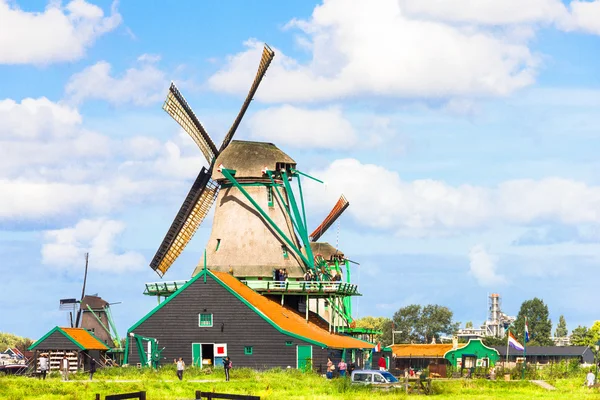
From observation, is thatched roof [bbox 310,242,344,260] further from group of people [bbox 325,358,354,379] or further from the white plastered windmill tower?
group of people [bbox 325,358,354,379]

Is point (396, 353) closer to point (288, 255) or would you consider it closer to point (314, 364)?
point (288, 255)

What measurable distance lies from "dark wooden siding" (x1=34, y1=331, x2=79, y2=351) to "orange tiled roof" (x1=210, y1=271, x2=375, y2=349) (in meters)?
12.7

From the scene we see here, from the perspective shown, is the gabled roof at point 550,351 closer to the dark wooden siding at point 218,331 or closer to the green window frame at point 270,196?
the green window frame at point 270,196

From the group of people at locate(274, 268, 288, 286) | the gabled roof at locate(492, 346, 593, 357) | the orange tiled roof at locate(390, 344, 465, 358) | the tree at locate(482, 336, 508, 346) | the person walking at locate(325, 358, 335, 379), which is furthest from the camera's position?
the tree at locate(482, 336, 508, 346)

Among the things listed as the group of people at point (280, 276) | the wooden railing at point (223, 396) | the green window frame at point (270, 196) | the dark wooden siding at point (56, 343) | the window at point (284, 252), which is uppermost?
the green window frame at point (270, 196)

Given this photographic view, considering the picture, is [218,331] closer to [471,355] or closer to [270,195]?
[270,195]

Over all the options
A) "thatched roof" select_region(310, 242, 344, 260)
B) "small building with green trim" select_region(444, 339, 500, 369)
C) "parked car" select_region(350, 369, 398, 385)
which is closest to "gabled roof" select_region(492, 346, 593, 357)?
"small building with green trim" select_region(444, 339, 500, 369)

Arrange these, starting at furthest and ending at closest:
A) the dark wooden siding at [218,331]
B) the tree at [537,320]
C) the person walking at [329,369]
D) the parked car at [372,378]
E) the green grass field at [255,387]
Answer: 1. the tree at [537,320]
2. the dark wooden siding at [218,331]
3. the person walking at [329,369]
4. the parked car at [372,378]
5. the green grass field at [255,387]

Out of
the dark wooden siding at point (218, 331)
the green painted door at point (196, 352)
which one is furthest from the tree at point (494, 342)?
the dark wooden siding at point (218, 331)

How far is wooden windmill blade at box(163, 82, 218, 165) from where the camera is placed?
7981cm

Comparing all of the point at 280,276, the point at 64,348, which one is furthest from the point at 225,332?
the point at 64,348

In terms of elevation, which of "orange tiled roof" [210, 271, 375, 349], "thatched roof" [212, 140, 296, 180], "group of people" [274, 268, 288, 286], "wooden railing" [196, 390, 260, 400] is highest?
"thatched roof" [212, 140, 296, 180]

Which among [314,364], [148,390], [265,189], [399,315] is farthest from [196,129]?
[399,315]

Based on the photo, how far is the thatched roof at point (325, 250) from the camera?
99750mm
